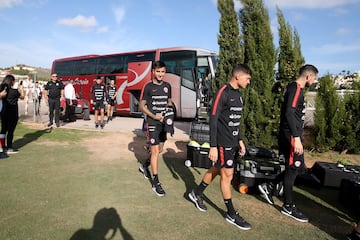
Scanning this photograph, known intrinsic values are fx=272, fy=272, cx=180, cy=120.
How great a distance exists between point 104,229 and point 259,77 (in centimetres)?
588

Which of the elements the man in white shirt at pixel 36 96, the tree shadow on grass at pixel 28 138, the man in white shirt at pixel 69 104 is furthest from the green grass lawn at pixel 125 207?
the man in white shirt at pixel 36 96

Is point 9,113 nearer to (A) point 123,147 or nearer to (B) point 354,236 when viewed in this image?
(A) point 123,147

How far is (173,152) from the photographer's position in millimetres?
7305

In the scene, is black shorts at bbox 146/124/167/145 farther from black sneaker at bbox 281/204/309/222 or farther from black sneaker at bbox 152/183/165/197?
black sneaker at bbox 281/204/309/222

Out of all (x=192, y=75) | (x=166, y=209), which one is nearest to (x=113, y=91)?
(x=192, y=75)

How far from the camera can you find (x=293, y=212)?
3730 mm

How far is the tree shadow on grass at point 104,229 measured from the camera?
295 cm

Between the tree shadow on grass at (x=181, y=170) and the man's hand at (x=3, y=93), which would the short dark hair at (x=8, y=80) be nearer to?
the man's hand at (x=3, y=93)

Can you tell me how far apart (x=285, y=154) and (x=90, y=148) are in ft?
17.1

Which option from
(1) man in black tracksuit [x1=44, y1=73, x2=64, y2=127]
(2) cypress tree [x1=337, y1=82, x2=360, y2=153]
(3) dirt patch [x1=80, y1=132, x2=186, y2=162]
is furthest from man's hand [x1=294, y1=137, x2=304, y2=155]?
(1) man in black tracksuit [x1=44, y1=73, x2=64, y2=127]

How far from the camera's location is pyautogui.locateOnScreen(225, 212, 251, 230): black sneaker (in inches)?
132

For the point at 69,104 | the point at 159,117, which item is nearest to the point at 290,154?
the point at 159,117

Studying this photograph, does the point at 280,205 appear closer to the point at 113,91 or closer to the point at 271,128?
the point at 271,128

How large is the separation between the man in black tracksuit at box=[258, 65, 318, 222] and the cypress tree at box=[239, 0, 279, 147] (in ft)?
12.4
